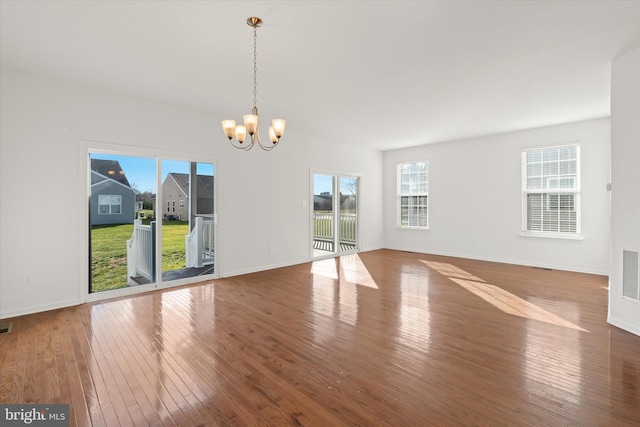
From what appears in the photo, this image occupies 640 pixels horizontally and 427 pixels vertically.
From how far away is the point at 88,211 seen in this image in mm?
4066

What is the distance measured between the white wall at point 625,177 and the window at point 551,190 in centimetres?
292

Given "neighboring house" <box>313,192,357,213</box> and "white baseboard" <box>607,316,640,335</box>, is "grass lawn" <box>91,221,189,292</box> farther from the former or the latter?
"white baseboard" <box>607,316,640,335</box>

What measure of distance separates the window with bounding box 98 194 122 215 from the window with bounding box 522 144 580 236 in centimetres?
745

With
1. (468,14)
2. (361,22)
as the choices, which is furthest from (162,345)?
(468,14)

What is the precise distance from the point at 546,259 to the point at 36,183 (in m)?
8.46

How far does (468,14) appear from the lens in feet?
8.27

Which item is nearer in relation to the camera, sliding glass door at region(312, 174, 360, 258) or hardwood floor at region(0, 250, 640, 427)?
hardwood floor at region(0, 250, 640, 427)

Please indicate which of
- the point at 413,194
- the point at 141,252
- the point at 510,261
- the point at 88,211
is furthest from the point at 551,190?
the point at 88,211

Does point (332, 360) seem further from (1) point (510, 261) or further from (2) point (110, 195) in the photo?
(1) point (510, 261)

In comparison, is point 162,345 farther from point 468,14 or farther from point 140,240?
point 468,14

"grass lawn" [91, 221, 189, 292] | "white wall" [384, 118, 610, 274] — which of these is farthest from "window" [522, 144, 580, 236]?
"grass lawn" [91, 221, 189, 292]

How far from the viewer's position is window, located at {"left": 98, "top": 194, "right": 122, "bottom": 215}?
13.9 feet

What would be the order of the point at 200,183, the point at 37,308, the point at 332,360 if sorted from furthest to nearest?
1. the point at 200,183
2. the point at 37,308
3. the point at 332,360

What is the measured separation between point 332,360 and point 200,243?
3537 mm
